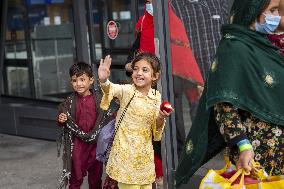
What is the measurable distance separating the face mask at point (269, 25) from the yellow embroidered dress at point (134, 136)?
1320 millimetres

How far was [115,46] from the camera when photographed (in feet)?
21.3

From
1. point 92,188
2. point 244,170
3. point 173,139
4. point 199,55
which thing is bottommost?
point 92,188

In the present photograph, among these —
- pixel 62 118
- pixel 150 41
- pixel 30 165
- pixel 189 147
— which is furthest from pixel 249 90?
pixel 30 165

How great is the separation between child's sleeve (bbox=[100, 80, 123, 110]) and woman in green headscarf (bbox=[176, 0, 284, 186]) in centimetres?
99

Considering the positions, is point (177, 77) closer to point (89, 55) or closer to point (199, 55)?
point (199, 55)

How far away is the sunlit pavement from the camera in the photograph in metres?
5.74

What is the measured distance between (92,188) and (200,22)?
168 centimetres

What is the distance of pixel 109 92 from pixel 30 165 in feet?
9.59

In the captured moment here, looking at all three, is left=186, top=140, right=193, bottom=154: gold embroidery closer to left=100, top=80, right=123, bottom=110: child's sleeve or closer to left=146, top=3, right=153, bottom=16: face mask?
left=100, top=80, right=123, bottom=110: child's sleeve

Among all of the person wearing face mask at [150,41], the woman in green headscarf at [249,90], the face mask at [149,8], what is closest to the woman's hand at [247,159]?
the woman in green headscarf at [249,90]

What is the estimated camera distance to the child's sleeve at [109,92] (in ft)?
12.7

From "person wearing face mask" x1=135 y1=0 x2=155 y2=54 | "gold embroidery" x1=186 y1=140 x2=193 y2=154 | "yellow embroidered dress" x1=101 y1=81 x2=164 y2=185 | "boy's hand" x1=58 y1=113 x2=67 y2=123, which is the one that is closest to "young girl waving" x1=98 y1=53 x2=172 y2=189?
"yellow embroidered dress" x1=101 y1=81 x2=164 y2=185

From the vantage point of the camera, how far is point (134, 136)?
4082 millimetres

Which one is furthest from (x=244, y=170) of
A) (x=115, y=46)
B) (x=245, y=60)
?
(x=115, y=46)
